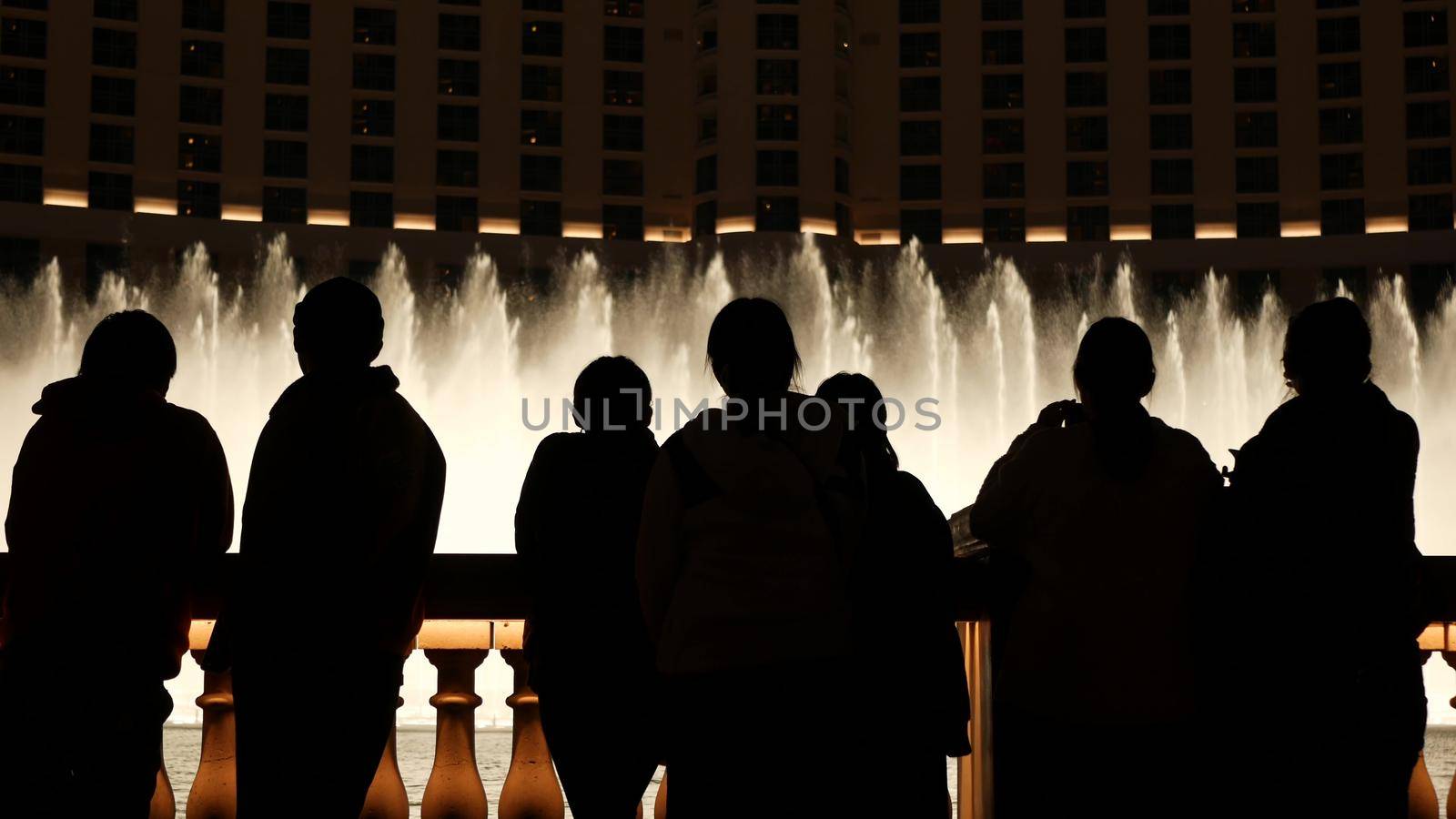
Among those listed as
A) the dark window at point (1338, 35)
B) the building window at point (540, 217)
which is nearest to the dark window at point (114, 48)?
the building window at point (540, 217)

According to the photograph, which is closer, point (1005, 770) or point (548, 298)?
point (1005, 770)

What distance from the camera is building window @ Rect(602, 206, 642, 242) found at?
4834 cm

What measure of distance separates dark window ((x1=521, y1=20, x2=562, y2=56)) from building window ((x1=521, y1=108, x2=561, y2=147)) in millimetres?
2188

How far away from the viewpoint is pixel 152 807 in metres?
3.27

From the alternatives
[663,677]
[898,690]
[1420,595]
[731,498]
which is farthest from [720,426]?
[1420,595]

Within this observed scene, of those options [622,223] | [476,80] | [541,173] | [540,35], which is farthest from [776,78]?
[476,80]

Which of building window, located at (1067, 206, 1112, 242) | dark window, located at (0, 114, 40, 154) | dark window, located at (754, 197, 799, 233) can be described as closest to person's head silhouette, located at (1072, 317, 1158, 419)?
dark window, located at (754, 197, 799, 233)

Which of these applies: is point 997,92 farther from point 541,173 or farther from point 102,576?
point 102,576

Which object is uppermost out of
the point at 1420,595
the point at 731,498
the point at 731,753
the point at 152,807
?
the point at 731,498

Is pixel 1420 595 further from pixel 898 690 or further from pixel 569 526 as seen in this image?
pixel 569 526

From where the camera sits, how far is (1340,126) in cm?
4841

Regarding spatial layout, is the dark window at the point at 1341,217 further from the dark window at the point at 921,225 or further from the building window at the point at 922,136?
the dark window at the point at 921,225

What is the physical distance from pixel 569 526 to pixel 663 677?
1.67 feet

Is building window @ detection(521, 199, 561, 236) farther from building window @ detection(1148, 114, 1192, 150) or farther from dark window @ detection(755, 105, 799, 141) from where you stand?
building window @ detection(1148, 114, 1192, 150)
